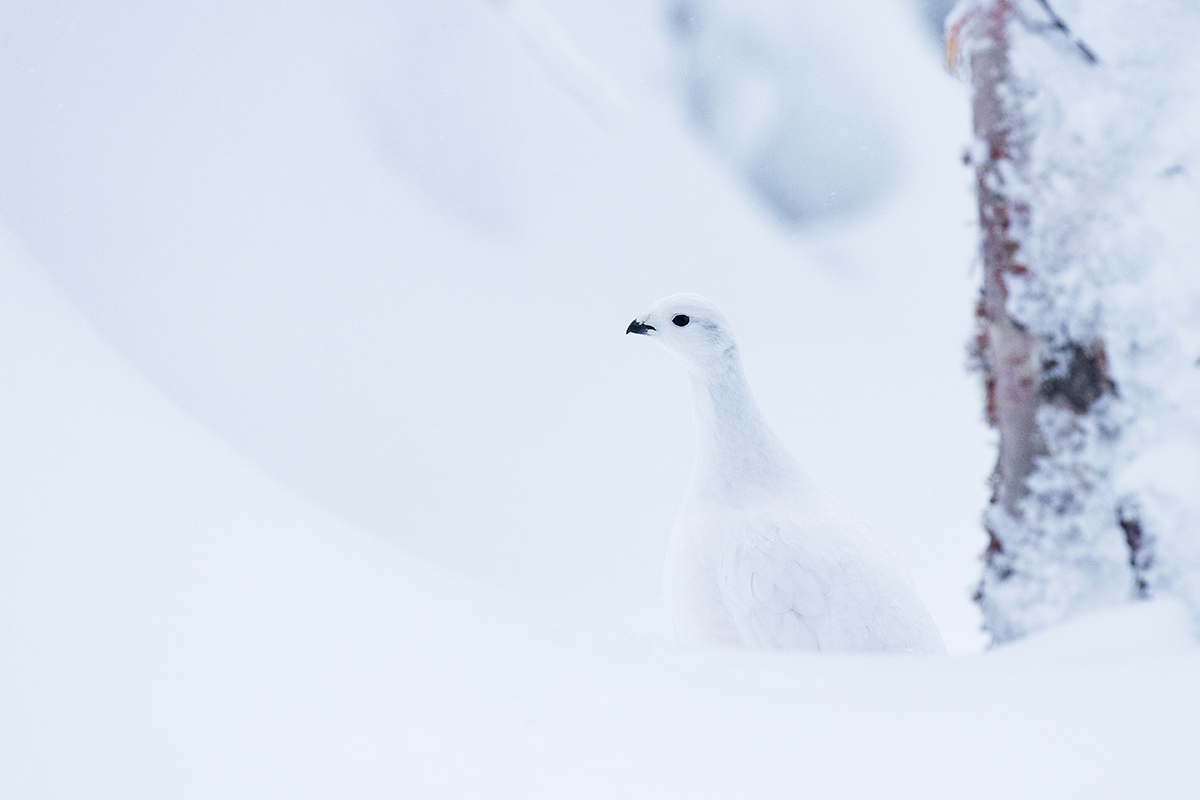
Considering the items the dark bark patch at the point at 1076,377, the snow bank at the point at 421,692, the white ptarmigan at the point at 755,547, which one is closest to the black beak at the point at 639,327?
the white ptarmigan at the point at 755,547

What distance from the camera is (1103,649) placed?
0.69 meters

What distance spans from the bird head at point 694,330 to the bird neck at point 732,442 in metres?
Result: 0.02

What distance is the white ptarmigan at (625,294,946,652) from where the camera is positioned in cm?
118

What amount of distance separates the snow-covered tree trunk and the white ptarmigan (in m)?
0.34

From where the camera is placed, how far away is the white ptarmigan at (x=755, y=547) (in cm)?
118

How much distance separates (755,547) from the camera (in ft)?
3.98

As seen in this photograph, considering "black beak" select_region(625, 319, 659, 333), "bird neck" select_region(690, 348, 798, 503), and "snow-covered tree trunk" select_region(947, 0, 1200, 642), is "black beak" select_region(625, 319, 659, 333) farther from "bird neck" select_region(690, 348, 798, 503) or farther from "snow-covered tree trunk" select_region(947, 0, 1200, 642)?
"snow-covered tree trunk" select_region(947, 0, 1200, 642)

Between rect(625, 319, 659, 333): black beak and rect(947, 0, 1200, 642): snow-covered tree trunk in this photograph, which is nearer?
rect(947, 0, 1200, 642): snow-covered tree trunk

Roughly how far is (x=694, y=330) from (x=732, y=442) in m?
0.24

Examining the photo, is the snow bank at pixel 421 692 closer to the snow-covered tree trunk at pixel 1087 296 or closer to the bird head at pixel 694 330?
the snow-covered tree trunk at pixel 1087 296

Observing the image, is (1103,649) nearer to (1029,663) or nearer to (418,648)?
(1029,663)

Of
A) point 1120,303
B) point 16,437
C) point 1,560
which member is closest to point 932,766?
point 1120,303

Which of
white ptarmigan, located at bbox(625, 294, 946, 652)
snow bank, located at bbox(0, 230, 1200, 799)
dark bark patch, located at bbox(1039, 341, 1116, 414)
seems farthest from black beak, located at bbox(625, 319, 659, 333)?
dark bark patch, located at bbox(1039, 341, 1116, 414)

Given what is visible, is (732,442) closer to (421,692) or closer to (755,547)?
(755,547)
